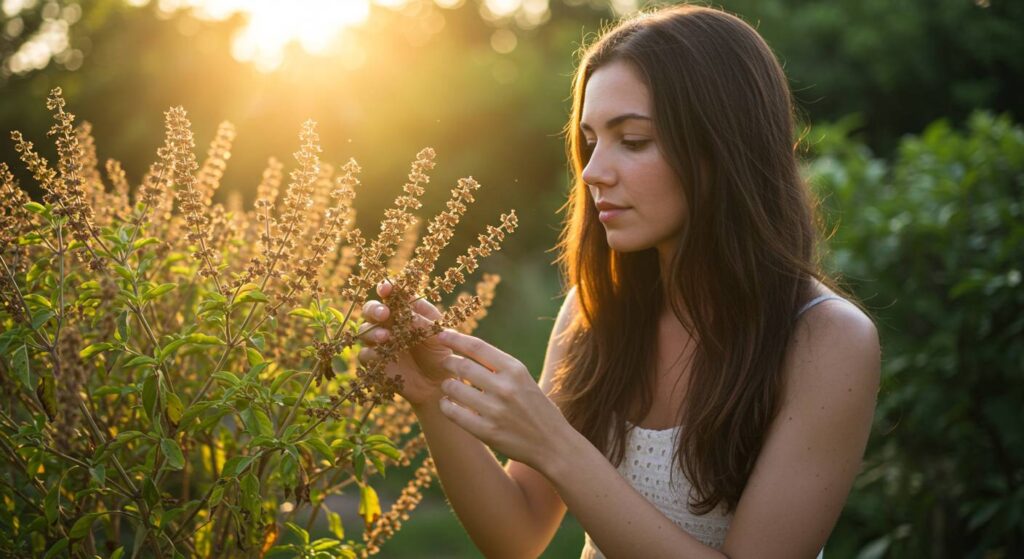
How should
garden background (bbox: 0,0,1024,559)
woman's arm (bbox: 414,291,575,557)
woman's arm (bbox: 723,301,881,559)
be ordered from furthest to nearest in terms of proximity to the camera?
garden background (bbox: 0,0,1024,559)
woman's arm (bbox: 414,291,575,557)
woman's arm (bbox: 723,301,881,559)

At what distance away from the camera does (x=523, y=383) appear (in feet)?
5.74

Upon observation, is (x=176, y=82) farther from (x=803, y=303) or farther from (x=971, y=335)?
(x=803, y=303)

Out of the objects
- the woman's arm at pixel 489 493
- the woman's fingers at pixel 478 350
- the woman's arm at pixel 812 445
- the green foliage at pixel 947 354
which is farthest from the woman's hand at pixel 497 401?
the green foliage at pixel 947 354

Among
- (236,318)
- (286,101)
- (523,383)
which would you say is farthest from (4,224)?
(286,101)

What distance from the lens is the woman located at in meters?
2.05

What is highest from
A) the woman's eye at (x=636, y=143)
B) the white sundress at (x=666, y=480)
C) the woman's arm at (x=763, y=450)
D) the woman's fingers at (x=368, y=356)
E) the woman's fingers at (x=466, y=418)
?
the woman's eye at (x=636, y=143)

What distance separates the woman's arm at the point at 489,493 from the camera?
85.0 inches

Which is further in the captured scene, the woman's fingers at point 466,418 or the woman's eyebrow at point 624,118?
the woman's eyebrow at point 624,118

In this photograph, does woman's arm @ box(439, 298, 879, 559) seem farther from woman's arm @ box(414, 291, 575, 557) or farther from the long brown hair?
woman's arm @ box(414, 291, 575, 557)

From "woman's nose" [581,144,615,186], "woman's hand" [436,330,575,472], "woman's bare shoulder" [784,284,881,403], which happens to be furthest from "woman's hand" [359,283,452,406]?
"woman's bare shoulder" [784,284,881,403]

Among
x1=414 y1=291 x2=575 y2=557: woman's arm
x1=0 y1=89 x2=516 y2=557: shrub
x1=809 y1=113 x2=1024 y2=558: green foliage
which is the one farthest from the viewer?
x1=809 y1=113 x2=1024 y2=558: green foliage

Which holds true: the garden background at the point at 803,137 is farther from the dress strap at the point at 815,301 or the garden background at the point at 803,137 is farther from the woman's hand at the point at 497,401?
the woman's hand at the point at 497,401

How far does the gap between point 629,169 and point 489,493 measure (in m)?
0.82

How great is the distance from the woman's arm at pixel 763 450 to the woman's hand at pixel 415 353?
0.09 m
